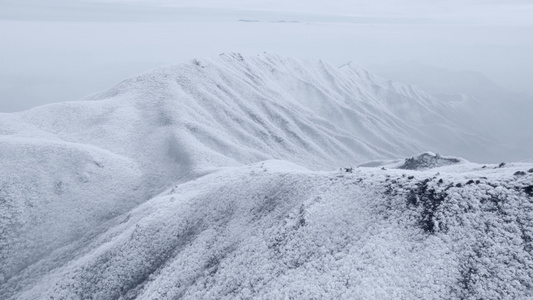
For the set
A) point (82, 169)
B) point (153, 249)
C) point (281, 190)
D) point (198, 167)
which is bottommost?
point (198, 167)

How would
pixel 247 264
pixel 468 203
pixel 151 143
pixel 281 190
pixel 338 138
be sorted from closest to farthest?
pixel 468 203
pixel 247 264
pixel 281 190
pixel 151 143
pixel 338 138

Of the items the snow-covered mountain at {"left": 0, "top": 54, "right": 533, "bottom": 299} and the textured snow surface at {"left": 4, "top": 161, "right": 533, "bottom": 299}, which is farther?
the snow-covered mountain at {"left": 0, "top": 54, "right": 533, "bottom": 299}

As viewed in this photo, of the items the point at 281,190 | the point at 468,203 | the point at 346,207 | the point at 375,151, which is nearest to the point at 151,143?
the point at 281,190

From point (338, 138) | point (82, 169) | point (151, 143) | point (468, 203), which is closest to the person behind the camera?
point (468, 203)

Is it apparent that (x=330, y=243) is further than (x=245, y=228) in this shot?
No

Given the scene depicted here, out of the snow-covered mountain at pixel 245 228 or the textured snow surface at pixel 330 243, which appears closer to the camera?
the textured snow surface at pixel 330 243

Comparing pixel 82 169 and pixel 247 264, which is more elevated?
pixel 247 264

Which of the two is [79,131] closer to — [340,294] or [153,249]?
[153,249]

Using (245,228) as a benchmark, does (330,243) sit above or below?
above

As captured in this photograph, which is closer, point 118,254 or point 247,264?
point 247,264
